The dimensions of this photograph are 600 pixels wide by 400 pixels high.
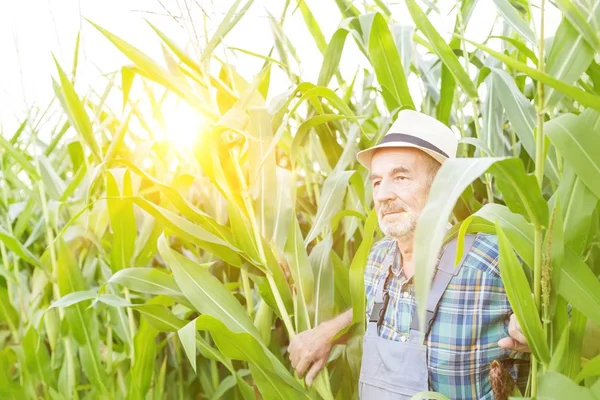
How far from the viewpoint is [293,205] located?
97 centimetres

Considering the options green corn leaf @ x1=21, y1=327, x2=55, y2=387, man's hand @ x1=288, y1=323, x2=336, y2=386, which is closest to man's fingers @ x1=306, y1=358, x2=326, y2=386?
man's hand @ x1=288, y1=323, x2=336, y2=386

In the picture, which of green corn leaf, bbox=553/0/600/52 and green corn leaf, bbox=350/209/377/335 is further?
green corn leaf, bbox=350/209/377/335

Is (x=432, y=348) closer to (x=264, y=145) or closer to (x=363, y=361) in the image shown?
(x=363, y=361)

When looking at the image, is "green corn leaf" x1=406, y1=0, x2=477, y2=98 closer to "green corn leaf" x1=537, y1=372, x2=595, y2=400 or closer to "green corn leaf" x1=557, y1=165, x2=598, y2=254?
"green corn leaf" x1=557, y1=165, x2=598, y2=254

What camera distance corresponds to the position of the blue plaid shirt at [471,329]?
0.83 m

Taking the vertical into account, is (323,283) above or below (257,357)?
above

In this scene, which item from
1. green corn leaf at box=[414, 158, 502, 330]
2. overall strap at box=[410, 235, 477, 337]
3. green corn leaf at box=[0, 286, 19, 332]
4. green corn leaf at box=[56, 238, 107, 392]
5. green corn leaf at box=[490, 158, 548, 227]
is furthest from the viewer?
green corn leaf at box=[0, 286, 19, 332]

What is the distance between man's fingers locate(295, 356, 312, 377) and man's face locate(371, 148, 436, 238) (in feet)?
0.75

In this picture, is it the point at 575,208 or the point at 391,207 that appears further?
the point at 391,207

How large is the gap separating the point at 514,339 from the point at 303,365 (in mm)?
333

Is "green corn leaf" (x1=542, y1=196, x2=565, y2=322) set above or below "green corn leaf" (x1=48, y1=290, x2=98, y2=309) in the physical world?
above

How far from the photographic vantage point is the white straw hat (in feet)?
2.86

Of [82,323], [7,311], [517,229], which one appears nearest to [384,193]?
[517,229]

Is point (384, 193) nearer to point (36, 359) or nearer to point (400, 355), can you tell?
point (400, 355)
